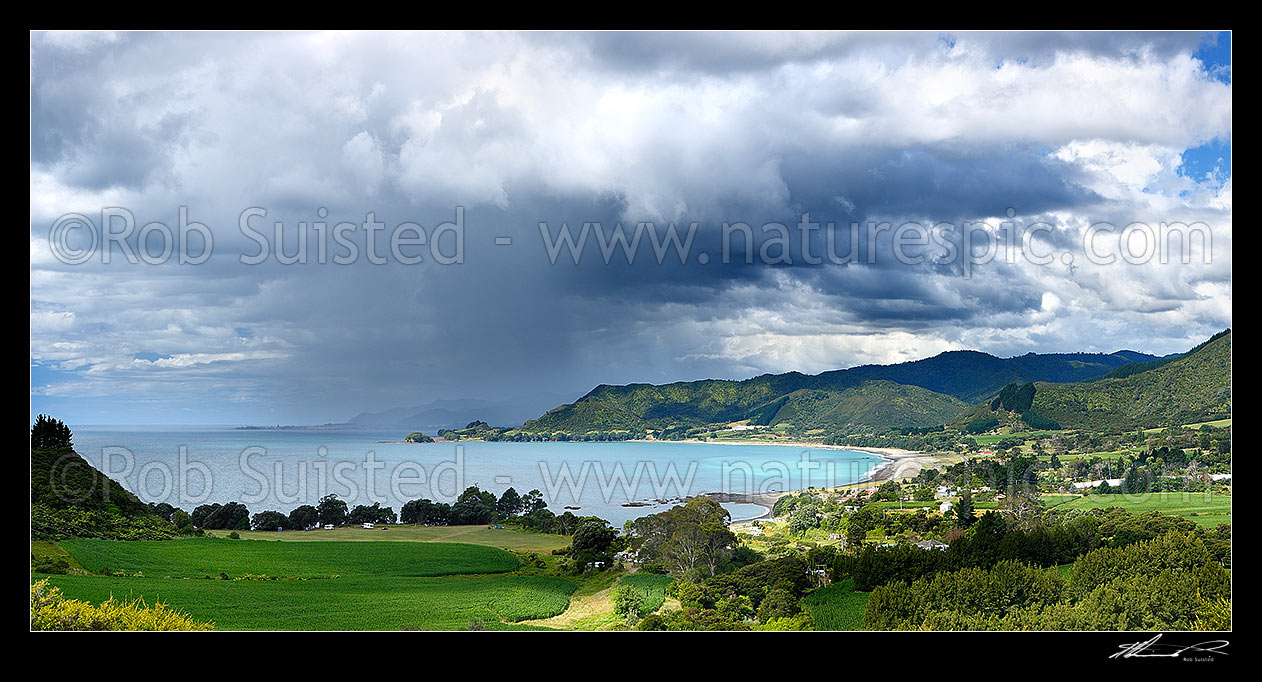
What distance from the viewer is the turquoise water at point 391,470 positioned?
10617 mm

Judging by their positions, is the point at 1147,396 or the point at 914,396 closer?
the point at 1147,396

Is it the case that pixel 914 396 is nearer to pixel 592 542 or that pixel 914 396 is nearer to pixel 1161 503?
pixel 1161 503

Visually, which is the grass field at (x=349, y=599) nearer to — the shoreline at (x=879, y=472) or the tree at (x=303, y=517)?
the tree at (x=303, y=517)

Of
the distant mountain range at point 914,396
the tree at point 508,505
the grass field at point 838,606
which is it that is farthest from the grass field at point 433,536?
the grass field at point 838,606

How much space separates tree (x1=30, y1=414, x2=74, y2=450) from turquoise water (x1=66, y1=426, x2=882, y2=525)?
0.15 metres

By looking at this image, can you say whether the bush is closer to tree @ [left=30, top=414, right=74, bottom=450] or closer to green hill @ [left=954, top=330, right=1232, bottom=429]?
tree @ [left=30, top=414, right=74, bottom=450]

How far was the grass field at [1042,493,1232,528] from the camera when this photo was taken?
31.3ft

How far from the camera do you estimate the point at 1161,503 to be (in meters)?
9.82

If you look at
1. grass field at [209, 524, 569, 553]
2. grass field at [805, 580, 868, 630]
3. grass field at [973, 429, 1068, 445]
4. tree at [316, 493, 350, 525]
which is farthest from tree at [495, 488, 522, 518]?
grass field at [973, 429, 1068, 445]

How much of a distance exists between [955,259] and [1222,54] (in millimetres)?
3476
